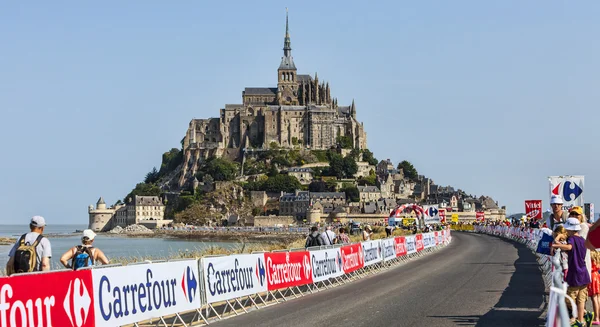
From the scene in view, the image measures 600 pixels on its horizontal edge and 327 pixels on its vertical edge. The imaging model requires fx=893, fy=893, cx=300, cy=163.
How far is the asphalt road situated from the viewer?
1398cm

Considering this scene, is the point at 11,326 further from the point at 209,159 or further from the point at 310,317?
the point at 209,159

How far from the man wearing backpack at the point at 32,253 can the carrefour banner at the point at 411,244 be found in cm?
2413

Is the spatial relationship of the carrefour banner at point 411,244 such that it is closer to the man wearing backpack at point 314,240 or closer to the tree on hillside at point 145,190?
the man wearing backpack at point 314,240

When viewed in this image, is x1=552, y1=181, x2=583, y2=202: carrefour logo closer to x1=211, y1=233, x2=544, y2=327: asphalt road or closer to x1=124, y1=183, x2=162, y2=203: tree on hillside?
x1=211, y1=233, x2=544, y2=327: asphalt road

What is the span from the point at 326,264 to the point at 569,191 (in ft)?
23.0

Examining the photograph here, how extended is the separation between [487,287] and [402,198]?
152372 mm

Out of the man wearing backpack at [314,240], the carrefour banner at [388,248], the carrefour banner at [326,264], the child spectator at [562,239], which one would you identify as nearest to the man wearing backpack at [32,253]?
the child spectator at [562,239]

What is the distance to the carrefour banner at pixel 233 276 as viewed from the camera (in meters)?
14.9

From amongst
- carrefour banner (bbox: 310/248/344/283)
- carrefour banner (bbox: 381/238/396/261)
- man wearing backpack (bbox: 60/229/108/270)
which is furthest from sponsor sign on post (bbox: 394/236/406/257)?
man wearing backpack (bbox: 60/229/108/270)

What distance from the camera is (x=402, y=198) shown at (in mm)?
171500

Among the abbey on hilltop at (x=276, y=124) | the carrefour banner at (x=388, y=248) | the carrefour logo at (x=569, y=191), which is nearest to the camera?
the carrefour logo at (x=569, y=191)

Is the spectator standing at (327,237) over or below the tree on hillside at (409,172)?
below

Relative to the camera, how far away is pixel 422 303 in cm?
1644

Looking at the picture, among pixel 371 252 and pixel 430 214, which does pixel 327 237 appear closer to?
pixel 371 252
